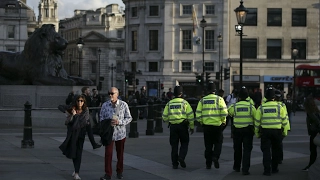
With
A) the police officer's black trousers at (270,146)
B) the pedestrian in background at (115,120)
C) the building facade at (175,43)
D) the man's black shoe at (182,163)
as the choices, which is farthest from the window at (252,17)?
the pedestrian in background at (115,120)

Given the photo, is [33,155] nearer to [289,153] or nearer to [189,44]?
[289,153]

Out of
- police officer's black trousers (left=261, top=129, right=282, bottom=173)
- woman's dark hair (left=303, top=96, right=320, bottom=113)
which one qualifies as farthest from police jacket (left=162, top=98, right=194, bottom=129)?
woman's dark hair (left=303, top=96, right=320, bottom=113)

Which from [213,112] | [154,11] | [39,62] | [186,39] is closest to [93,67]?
[154,11]

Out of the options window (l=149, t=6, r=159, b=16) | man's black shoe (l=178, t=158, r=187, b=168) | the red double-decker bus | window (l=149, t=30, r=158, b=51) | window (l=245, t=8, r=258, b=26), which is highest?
window (l=149, t=6, r=159, b=16)

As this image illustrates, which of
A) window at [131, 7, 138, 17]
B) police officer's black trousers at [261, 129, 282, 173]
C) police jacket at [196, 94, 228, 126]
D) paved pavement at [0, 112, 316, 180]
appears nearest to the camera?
paved pavement at [0, 112, 316, 180]

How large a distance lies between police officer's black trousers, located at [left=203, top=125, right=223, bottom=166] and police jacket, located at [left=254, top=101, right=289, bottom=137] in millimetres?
1058

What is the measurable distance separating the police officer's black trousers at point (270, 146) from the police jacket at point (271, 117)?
0.11 metres

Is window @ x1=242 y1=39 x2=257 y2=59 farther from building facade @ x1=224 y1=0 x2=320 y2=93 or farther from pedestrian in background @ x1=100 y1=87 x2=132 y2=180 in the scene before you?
pedestrian in background @ x1=100 y1=87 x2=132 y2=180

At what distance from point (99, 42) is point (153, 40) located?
216ft

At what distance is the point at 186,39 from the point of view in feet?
248

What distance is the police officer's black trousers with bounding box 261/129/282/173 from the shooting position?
14.4 m

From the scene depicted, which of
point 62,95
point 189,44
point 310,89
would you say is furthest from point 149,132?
point 189,44

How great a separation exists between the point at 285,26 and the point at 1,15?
51051 mm

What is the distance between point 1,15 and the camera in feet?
360
